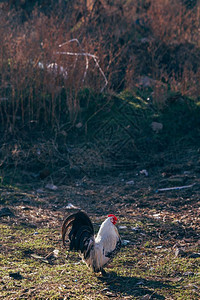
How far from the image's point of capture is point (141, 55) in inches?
407

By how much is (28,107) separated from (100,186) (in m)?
2.30

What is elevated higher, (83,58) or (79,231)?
(83,58)

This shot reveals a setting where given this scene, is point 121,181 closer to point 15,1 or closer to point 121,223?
point 121,223

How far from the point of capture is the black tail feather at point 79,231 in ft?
11.5

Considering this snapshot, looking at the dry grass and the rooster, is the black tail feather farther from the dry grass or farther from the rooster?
the dry grass

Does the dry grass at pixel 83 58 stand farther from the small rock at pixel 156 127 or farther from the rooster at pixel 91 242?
the rooster at pixel 91 242

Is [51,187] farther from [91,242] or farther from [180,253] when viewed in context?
[91,242]

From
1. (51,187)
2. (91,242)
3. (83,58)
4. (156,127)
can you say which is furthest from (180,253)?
(83,58)

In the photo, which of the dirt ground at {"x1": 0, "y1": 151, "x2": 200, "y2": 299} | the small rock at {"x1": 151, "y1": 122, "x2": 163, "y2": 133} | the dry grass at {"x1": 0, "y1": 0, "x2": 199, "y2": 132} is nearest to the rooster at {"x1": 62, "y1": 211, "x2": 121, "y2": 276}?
the dirt ground at {"x1": 0, "y1": 151, "x2": 200, "y2": 299}

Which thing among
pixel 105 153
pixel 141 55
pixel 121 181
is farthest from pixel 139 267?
pixel 141 55

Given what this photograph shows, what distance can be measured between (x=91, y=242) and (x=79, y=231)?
0.15 meters

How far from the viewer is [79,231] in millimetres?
3543

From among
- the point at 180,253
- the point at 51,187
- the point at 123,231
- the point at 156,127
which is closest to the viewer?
the point at 180,253

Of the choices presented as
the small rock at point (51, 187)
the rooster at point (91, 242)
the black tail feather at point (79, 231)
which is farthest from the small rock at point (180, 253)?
the small rock at point (51, 187)
